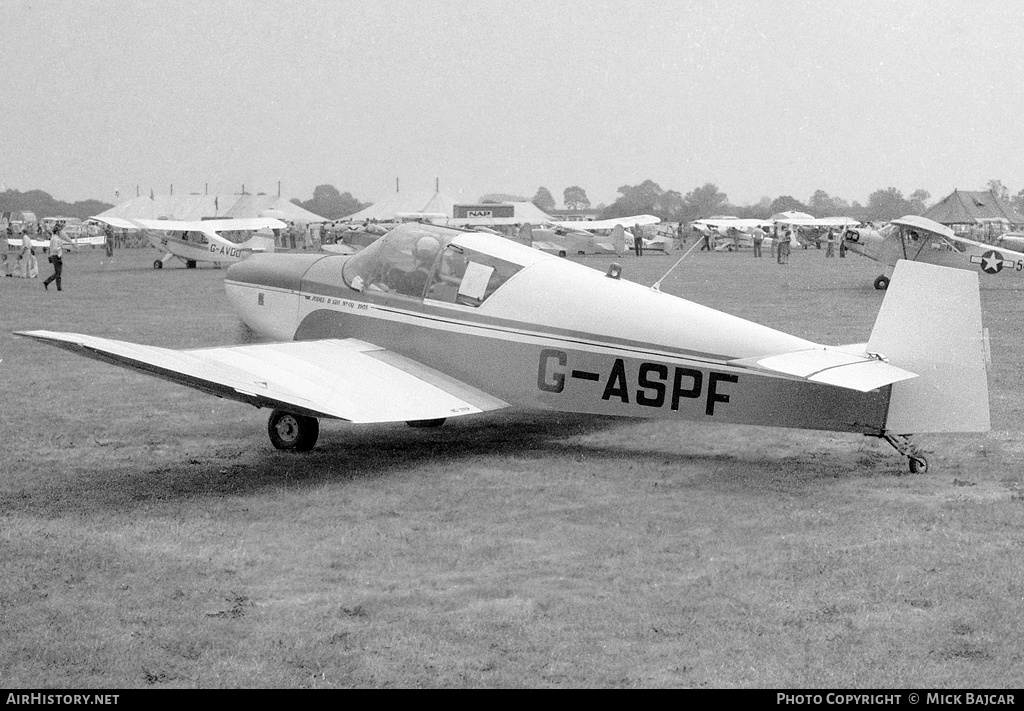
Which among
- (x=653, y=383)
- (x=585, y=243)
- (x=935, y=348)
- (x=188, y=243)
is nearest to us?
(x=935, y=348)

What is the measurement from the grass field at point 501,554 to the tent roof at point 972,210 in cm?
6167

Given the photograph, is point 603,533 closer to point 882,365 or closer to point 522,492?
point 522,492

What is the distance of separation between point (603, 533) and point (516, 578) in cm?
95

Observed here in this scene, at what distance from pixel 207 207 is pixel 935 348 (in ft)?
273

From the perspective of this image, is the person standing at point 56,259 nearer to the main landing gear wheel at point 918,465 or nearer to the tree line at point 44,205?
the main landing gear wheel at point 918,465

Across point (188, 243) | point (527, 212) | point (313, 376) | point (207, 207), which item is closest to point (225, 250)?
point (188, 243)

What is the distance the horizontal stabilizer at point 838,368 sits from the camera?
675 cm

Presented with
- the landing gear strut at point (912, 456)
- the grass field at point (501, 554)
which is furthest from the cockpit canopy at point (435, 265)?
the landing gear strut at point (912, 456)

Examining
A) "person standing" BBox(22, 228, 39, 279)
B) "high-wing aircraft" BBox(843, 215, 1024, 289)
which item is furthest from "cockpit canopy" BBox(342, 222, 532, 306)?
"person standing" BBox(22, 228, 39, 279)

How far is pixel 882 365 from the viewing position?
7098mm

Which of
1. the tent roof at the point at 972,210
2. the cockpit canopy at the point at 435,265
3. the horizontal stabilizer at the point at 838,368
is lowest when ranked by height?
the horizontal stabilizer at the point at 838,368

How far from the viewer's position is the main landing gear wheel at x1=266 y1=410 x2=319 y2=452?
27.6 feet

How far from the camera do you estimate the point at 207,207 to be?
8544 centimetres

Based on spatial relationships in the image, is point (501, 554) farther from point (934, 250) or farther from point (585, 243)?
point (585, 243)
